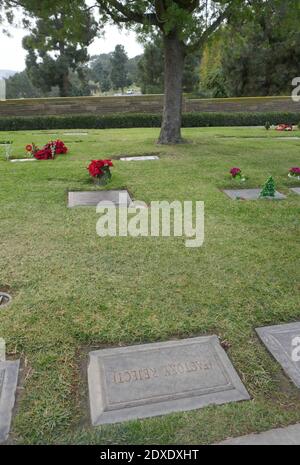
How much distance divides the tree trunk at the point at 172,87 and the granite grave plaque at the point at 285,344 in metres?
7.63

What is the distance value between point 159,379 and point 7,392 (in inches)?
32.0

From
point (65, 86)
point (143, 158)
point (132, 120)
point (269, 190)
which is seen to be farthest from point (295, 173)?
point (65, 86)

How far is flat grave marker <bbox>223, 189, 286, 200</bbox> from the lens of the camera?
5133 mm

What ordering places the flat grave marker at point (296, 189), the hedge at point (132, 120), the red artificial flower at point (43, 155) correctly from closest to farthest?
the flat grave marker at point (296, 189), the red artificial flower at point (43, 155), the hedge at point (132, 120)

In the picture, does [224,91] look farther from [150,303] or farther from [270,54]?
[150,303]

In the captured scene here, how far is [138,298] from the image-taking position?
2.76 m

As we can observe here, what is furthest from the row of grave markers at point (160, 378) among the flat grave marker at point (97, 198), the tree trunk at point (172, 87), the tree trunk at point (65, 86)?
the tree trunk at point (65, 86)

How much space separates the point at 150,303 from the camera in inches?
106

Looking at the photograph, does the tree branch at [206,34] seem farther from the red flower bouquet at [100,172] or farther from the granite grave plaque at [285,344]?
the granite grave plaque at [285,344]

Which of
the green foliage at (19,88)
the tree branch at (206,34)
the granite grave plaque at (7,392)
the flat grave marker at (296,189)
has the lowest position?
the granite grave plaque at (7,392)

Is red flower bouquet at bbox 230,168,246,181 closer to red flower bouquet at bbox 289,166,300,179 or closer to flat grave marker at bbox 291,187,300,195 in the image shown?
flat grave marker at bbox 291,187,300,195

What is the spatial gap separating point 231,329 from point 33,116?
15.5 m

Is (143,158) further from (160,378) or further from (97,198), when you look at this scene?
(160,378)

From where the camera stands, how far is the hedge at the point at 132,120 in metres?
14.9
